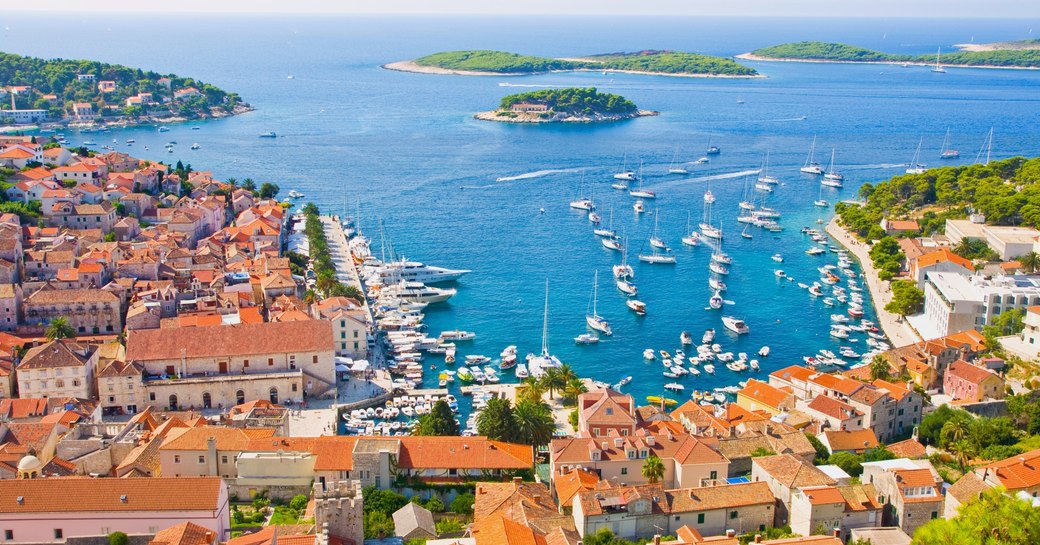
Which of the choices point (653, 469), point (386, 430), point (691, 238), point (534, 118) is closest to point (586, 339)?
point (386, 430)

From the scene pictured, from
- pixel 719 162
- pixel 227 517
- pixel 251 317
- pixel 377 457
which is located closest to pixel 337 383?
pixel 251 317

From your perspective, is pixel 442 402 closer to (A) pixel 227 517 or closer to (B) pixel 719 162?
(A) pixel 227 517

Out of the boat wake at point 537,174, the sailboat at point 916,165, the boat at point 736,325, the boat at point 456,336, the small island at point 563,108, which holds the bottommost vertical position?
the boat at point 456,336

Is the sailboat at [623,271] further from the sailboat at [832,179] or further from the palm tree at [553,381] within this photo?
the sailboat at [832,179]

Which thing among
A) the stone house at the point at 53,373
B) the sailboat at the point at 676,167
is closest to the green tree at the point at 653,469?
the stone house at the point at 53,373

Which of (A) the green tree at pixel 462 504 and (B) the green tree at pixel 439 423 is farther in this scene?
(B) the green tree at pixel 439 423

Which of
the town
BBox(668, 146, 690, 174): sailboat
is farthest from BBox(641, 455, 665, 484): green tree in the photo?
BBox(668, 146, 690, 174): sailboat

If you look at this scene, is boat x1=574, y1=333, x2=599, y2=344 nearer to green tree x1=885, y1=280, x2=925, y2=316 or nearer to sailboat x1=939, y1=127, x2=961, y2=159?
green tree x1=885, y1=280, x2=925, y2=316
